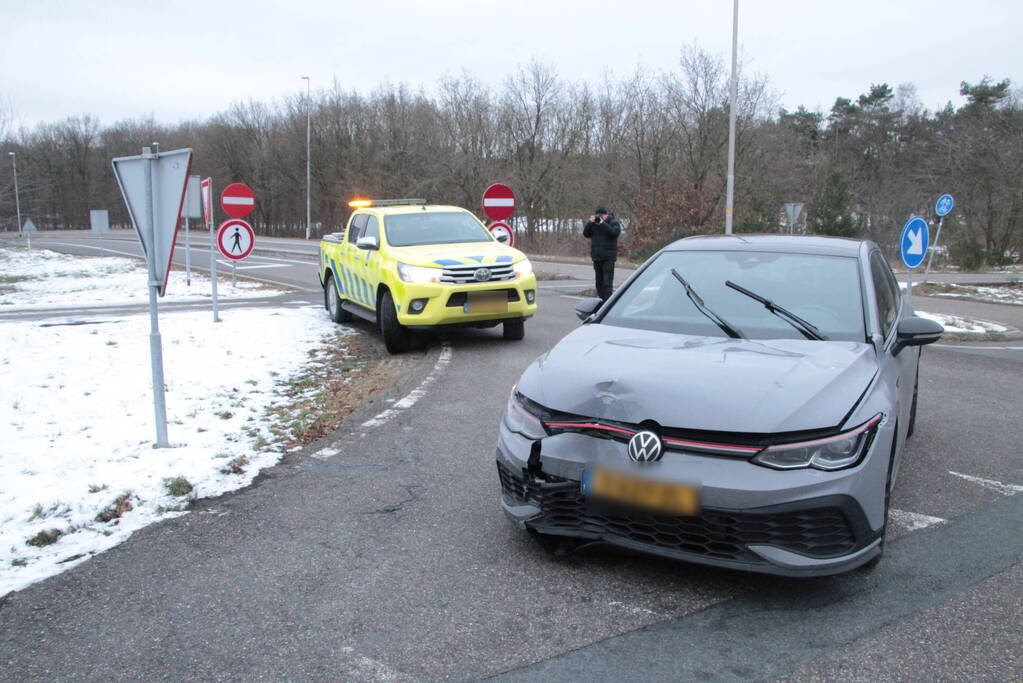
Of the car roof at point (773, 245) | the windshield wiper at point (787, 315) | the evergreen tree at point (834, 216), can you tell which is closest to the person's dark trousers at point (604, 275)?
the car roof at point (773, 245)

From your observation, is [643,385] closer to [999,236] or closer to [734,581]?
[734,581]

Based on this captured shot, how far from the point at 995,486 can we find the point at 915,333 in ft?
4.60

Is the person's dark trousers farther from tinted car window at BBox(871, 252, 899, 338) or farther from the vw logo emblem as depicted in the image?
the vw logo emblem

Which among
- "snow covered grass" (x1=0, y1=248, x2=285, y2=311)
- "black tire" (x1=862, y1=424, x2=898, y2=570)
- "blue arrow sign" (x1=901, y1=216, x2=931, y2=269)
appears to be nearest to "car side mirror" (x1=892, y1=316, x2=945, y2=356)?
"black tire" (x1=862, y1=424, x2=898, y2=570)

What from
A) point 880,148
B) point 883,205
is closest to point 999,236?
point 883,205

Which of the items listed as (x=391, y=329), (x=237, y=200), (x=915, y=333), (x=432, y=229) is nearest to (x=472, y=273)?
(x=391, y=329)

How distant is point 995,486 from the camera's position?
4926 millimetres

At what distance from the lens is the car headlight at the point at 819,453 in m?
3.13

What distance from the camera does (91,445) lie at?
571cm

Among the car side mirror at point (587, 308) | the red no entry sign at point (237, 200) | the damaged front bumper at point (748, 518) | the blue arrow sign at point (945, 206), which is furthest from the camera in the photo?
the blue arrow sign at point (945, 206)

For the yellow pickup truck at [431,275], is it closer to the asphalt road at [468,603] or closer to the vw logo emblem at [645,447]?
the asphalt road at [468,603]

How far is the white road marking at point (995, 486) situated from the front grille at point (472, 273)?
6.04m

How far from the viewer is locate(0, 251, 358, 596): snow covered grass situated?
4305mm

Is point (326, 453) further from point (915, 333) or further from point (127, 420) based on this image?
point (915, 333)
